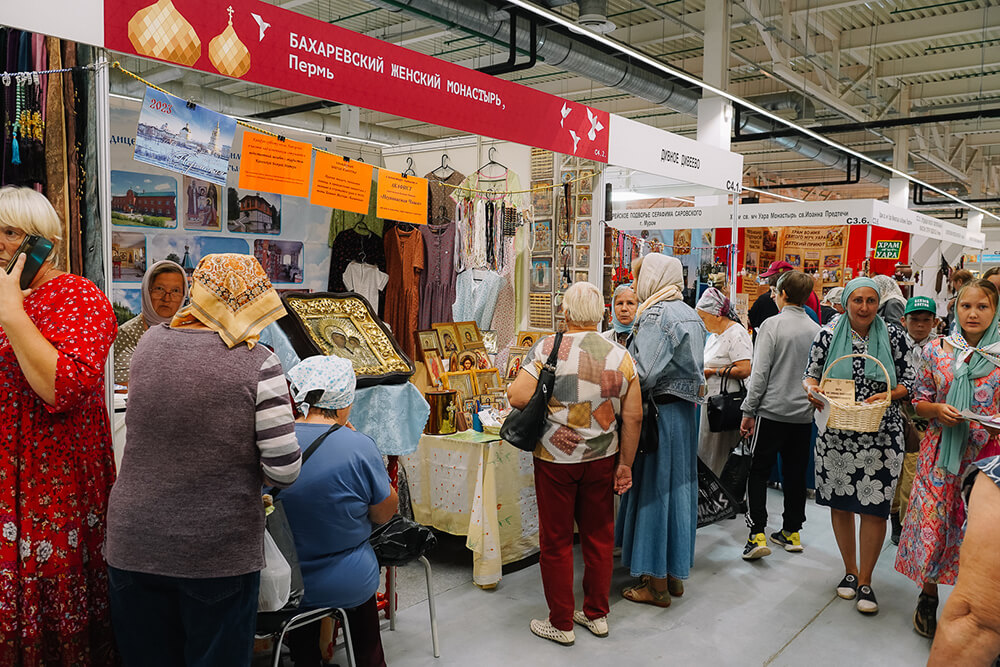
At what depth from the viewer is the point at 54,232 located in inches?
81.7

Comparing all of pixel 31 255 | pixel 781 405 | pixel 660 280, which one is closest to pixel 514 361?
pixel 660 280

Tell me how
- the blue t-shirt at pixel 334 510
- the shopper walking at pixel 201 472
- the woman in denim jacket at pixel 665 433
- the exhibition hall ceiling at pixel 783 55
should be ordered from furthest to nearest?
the exhibition hall ceiling at pixel 783 55
the woman in denim jacket at pixel 665 433
the blue t-shirt at pixel 334 510
the shopper walking at pixel 201 472

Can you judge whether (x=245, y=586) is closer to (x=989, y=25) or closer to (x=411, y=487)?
(x=411, y=487)

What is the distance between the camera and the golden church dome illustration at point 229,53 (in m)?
2.60

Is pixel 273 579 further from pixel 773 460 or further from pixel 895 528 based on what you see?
pixel 895 528

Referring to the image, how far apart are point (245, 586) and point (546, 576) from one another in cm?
164

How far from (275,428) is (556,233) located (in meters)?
3.73

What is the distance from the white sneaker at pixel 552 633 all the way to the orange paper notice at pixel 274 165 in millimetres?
2172

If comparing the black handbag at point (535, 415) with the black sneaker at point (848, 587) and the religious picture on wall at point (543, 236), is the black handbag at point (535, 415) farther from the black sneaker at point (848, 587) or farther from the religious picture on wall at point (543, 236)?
the religious picture on wall at point (543, 236)

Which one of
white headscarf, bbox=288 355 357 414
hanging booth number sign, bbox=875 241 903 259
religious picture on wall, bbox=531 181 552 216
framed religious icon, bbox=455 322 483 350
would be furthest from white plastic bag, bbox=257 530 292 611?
hanging booth number sign, bbox=875 241 903 259

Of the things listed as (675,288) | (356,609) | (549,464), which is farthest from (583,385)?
(356,609)

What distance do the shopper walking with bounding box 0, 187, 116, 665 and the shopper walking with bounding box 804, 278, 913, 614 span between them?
3.08 m

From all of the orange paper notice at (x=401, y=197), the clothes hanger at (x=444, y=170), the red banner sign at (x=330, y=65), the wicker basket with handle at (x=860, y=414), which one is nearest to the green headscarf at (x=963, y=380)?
the wicker basket with handle at (x=860, y=414)

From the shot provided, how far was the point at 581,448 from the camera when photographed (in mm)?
3129
